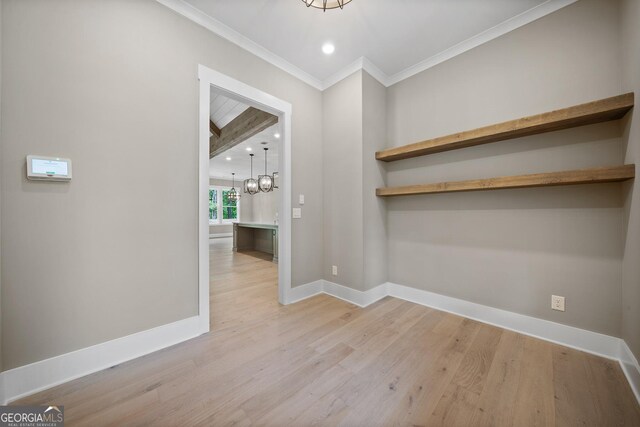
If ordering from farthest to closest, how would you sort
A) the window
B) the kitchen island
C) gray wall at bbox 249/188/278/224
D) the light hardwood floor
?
gray wall at bbox 249/188/278/224 < the window < the kitchen island < the light hardwood floor

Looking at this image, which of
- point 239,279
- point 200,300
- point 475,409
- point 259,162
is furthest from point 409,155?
point 259,162

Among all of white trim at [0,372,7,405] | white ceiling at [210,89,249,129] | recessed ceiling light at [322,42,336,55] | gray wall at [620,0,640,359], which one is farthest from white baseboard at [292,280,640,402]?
white ceiling at [210,89,249,129]

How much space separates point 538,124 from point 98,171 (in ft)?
10.7

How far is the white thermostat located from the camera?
1378mm

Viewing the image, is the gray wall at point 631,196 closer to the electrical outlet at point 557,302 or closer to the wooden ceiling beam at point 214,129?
the electrical outlet at point 557,302

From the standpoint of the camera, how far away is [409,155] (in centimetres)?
270

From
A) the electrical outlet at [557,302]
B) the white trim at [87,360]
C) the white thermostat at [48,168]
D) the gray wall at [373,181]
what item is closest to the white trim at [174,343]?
the white trim at [87,360]

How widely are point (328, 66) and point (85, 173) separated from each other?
2.59 m

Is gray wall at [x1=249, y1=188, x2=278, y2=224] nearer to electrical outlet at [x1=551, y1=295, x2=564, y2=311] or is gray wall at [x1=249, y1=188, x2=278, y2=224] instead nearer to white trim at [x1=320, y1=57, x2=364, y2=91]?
white trim at [x1=320, y1=57, x2=364, y2=91]

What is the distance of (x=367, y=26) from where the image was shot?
2180 millimetres

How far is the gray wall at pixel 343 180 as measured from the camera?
2.70 metres

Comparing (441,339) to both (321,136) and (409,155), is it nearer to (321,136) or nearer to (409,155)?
(409,155)

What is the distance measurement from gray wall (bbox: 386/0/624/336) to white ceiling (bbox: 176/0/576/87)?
0.50ft

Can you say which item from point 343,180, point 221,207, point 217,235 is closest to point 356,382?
point 343,180
